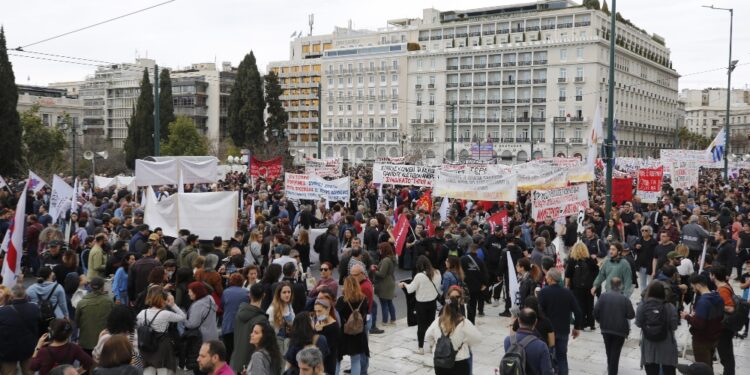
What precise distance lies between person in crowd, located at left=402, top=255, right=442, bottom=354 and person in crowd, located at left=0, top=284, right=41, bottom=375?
461 cm

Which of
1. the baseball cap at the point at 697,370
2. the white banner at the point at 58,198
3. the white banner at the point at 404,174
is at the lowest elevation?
the baseball cap at the point at 697,370

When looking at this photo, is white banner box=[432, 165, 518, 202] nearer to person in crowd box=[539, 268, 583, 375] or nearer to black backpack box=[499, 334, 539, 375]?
person in crowd box=[539, 268, 583, 375]

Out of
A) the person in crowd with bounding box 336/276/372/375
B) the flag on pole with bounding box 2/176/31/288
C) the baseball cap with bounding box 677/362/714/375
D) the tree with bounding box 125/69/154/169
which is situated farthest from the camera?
the tree with bounding box 125/69/154/169

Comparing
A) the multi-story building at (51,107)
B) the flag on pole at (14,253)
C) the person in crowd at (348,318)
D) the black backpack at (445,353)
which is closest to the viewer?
the black backpack at (445,353)

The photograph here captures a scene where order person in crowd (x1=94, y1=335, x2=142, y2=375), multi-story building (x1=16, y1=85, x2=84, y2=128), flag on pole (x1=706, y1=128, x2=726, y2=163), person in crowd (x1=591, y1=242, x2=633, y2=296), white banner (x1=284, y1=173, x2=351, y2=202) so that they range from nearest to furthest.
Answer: person in crowd (x1=94, y1=335, x2=142, y2=375) < person in crowd (x1=591, y1=242, x2=633, y2=296) < white banner (x1=284, y1=173, x2=351, y2=202) < flag on pole (x1=706, y1=128, x2=726, y2=163) < multi-story building (x1=16, y1=85, x2=84, y2=128)

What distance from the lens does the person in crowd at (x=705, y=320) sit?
765 centimetres

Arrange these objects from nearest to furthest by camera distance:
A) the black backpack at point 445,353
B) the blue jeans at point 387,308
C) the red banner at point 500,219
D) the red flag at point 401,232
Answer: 1. the black backpack at point 445,353
2. the blue jeans at point 387,308
3. the red flag at point 401,232
4. the red banner at point 500,219

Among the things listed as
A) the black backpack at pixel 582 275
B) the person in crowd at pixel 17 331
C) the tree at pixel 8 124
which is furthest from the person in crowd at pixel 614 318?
the tree at pixel 8 124

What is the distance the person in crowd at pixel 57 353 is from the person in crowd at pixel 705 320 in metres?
6.55

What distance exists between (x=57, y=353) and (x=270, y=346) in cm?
190

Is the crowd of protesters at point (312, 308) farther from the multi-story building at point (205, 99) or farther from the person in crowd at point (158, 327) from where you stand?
the multi-story building at point (205, 99)

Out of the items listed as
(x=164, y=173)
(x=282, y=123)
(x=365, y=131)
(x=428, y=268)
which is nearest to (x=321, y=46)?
(x=365, y=131)

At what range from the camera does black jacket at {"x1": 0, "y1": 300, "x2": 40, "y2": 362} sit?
681 centimetres

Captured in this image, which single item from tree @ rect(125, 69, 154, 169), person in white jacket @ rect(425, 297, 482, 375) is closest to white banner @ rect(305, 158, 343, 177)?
person in white jacket @ rect(425, 297, 482, 375)
